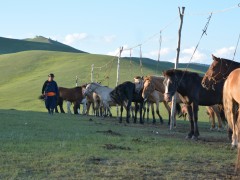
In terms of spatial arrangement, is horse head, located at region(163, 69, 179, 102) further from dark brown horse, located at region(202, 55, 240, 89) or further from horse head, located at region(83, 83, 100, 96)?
horse head, located at region(83, 83, 100, 96)

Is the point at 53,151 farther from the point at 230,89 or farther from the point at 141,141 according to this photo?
the point at 230,89

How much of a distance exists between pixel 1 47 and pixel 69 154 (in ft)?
461

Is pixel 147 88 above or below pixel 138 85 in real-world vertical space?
below

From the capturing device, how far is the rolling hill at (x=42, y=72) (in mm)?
54706

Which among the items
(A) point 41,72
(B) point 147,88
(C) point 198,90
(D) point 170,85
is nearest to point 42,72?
(A) point 41,72

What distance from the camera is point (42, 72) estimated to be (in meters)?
77.0

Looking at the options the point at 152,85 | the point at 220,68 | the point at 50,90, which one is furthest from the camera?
the point at 50,90

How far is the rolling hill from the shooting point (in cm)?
5471

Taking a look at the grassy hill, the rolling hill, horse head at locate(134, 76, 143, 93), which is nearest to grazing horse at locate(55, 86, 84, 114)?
horse head at locate(134, 76, 143, 93)

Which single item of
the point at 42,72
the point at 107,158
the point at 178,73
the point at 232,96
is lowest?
the point at 107,158

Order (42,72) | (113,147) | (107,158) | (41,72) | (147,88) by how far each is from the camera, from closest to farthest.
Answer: (107,158) → (113,147) → (147,88) → (42,72) → (41,72)

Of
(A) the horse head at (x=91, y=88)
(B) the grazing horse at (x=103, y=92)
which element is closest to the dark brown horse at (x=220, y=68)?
(B) the grazing horse at (x=103, y=92)

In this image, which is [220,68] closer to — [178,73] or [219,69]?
[219,69]

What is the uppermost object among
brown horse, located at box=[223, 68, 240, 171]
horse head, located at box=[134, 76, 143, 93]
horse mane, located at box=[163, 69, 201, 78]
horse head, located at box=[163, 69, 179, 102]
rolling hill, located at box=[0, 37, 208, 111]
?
rolling hill, located at box=[0, 37, 208, 111]
